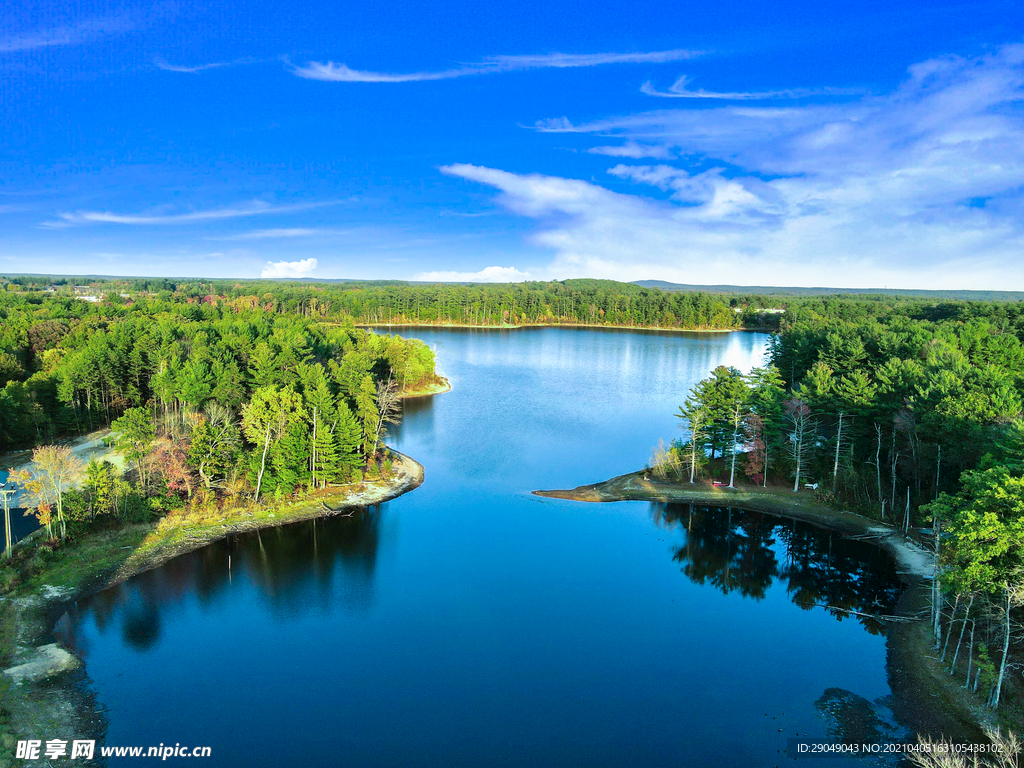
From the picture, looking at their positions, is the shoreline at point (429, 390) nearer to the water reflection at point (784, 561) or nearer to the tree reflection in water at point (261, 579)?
the tree reflection in water at point (261, 579)

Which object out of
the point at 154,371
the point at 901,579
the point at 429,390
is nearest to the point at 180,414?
the point at 154,371

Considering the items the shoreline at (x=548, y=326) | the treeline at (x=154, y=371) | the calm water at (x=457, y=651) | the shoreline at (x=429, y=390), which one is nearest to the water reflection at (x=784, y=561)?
the calm water at (x=457, y=651)

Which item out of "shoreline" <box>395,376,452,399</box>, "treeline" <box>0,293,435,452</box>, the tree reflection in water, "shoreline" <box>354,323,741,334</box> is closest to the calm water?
the tree reflection in water

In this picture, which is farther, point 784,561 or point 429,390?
point 429,390

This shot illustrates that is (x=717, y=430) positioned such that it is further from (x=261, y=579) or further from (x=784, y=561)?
(x=261, y=579)

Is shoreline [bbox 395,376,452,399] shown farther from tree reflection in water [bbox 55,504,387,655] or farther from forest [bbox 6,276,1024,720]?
tree reflection in water [bbox 55,504,387,655]
